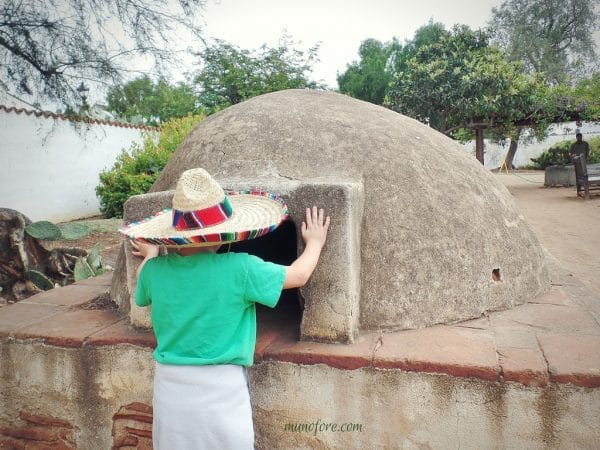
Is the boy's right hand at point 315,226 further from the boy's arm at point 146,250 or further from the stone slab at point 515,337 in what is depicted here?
the stone slab at point 515,337

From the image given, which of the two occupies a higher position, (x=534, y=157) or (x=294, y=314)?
(x=534, y=157)

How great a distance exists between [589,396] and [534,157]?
27943mm

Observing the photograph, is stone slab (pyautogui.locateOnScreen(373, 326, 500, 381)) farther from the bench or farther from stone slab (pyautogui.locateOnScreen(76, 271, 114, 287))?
the bench

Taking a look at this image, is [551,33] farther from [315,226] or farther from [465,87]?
[315,226]

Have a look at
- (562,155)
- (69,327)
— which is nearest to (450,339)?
(69,327)

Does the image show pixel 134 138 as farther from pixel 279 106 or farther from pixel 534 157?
pixel 534 157

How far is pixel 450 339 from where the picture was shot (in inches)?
88.4

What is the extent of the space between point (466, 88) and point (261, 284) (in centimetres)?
1198

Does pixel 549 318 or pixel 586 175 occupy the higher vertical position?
pixel 586 175

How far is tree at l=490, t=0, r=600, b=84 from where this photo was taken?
2153cm

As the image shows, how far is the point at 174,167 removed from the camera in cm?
307

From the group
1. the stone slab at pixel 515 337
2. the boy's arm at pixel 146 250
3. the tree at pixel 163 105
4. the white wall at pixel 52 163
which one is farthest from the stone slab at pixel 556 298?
the tree at pixel 163 105

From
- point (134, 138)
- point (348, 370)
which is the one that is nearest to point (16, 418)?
point (348, 370)

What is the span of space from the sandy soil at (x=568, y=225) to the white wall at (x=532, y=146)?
39.4 ft
